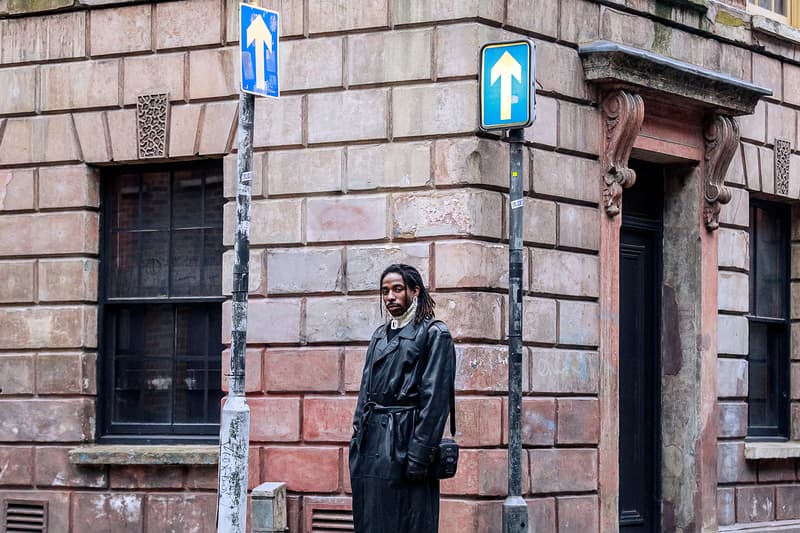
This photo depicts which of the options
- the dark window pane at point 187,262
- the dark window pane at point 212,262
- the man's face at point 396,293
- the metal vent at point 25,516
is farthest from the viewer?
the metal vent at point 25,516

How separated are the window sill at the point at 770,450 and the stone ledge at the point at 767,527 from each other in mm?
688

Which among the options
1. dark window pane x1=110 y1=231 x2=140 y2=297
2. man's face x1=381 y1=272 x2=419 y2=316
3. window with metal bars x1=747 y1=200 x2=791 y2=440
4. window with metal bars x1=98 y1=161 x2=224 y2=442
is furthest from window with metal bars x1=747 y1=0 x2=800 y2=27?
man's face x1=381 y1=272 x2=419 y2=316

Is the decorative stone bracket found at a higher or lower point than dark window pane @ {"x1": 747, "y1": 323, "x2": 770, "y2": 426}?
higher

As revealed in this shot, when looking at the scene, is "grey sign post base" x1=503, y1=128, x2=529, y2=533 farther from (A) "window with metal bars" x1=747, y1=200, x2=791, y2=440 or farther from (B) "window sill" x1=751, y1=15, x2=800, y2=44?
(A) "window with metal bars" x1=747, y1=200, x2=791, y2=440

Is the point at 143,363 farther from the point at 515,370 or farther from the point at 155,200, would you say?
the point at 515,370

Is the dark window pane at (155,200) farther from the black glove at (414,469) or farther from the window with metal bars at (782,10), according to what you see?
the window with metal bars at (782,10)

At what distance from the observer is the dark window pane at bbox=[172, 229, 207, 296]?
15.3m

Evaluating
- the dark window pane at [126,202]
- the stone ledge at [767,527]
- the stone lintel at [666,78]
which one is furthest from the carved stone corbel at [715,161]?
the dark window pane at [126,202]

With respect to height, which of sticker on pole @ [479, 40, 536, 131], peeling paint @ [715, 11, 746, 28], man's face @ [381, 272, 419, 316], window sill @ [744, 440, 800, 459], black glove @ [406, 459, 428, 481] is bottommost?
window sill @ [744, 440, 800, 459]

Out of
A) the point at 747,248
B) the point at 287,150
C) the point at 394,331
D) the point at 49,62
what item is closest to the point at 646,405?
the point at 747,248

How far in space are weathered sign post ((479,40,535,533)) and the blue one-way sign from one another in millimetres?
1511

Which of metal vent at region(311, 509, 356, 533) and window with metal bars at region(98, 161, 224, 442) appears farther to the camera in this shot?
window with metal bars at region(98, 161, 224, 442)

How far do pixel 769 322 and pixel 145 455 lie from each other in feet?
23.3

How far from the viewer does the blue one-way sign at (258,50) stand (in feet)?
38.3
